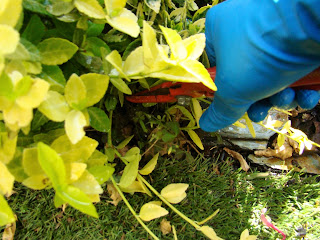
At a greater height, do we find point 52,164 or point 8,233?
point 52,164

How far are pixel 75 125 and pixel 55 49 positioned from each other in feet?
0.47

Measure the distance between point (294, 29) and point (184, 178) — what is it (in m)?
0.80

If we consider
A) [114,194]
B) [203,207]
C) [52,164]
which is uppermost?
[52,164]

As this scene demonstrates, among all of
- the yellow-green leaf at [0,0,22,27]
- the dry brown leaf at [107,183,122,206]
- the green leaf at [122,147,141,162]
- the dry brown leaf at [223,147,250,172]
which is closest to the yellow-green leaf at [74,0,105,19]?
the yellow-green leaf at [0,0,22,27]

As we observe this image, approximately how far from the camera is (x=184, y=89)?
0.74m

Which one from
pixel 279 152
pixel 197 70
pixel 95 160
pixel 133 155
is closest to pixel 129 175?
pixel 133 155

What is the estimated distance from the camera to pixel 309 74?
591 mm

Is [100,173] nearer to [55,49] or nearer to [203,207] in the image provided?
[55,49]

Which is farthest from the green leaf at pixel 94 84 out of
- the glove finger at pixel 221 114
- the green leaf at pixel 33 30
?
the glove finger at pixel 221 114

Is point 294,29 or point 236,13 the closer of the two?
point 294,29

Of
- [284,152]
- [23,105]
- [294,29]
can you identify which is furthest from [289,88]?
[284,152]

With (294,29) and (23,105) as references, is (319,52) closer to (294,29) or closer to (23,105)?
(294,29)

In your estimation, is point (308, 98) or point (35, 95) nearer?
point (35, 95)

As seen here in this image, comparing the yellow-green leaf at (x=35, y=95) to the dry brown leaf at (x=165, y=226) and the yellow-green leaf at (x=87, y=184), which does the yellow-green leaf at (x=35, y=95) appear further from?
the dry brown leaf at (x=165, y=226)
